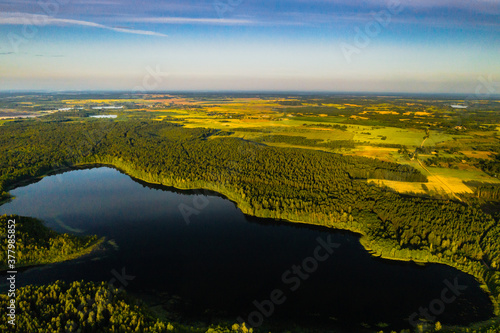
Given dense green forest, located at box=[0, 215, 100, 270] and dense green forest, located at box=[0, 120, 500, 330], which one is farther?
dense green forest, located at box=[0, 120, 500, 330]

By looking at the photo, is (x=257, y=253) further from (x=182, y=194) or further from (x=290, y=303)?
(x=182, y=194)

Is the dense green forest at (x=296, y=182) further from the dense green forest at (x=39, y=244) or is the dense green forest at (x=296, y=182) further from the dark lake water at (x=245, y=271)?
the dense green forest at (x=39, y=244)

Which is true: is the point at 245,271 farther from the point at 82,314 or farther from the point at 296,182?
the point at 296,182

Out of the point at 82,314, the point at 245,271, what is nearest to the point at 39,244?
the point at 82,314

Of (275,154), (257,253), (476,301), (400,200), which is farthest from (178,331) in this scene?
(275,154)

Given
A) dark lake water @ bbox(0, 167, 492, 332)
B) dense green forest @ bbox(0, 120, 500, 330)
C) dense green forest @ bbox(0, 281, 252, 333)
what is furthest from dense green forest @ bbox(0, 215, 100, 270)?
dense green forest @ bbox(0, 120, 500, 330)

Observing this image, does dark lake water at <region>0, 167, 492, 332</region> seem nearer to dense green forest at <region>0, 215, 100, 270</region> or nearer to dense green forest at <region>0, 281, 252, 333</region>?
dense green forest at <region>0, 215, 100, 270</region>
